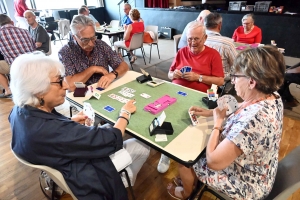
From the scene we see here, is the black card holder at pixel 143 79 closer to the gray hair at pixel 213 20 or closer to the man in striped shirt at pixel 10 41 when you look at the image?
the gray hair at pixel 213 20

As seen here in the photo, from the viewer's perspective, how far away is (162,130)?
1083mm

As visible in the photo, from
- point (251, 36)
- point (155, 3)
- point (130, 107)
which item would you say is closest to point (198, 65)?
point (130, 107)

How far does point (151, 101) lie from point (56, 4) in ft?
26.5

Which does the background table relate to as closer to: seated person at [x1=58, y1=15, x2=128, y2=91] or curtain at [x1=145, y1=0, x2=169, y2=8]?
seated person at [x1=58, y1=15, x2=128, y2=91]

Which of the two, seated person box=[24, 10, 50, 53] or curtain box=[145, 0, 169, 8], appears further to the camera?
curtain box=[145, 0, 169, 8]

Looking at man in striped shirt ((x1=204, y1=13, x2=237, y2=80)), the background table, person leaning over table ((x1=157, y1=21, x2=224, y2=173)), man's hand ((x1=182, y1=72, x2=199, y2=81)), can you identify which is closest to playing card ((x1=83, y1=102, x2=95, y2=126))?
the background table

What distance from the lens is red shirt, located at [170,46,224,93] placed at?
6.04ft

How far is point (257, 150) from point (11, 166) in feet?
7.23

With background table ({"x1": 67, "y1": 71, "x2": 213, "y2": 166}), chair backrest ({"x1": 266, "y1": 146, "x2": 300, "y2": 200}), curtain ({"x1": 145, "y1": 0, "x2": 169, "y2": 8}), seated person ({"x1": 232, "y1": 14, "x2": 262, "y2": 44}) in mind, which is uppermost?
curtain ({"x1": 145, "y1": 0, "x2": 169, "y2": 8})

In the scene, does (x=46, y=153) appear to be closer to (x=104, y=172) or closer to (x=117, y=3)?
(x=104, y=172)

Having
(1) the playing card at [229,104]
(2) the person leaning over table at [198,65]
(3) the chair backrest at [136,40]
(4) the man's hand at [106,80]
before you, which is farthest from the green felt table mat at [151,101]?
(3) the chair backrest at [136,40]

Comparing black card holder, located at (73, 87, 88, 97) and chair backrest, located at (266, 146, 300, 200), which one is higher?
black card holder, located at (73, 87, 88, 97)

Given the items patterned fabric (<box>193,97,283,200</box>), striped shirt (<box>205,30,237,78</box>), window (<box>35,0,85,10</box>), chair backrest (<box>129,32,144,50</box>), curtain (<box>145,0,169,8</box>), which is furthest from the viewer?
curtain (<box>145,0,169,8</box>)

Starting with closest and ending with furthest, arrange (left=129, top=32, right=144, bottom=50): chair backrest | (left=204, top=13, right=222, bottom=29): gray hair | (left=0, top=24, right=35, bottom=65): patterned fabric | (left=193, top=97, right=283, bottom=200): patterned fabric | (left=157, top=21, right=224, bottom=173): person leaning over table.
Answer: (left=193, top=97, right=283, bottom=200): patterned fabric
(left=157, top=21, right=224, bottom=173): person leaning over table
(left=204, top=13, right=222, bottom=29): gray hair
(left=0, top=24, right=35, bottom=65): patterned fabric
(left=129, top=32, right=144, bottom=50): chair backrest
